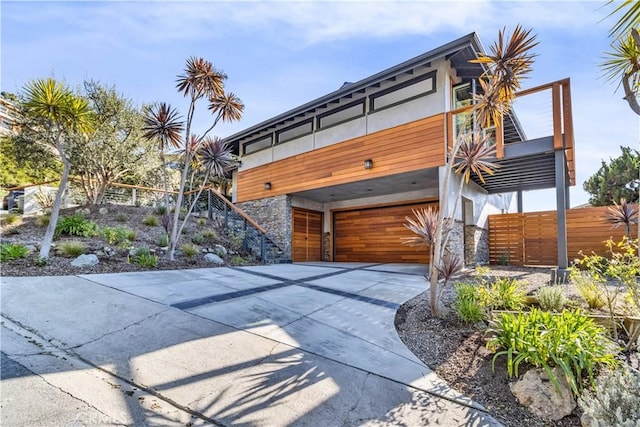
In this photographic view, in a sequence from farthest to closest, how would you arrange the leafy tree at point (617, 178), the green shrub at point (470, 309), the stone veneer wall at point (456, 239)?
the leafy tree at point (617, 178)
the stone veneer wall at point (456, 239)
the green shrub at point (470, 309)

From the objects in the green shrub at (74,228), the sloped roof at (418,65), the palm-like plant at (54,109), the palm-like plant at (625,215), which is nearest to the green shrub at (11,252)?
the palm-like plant at (54,109)

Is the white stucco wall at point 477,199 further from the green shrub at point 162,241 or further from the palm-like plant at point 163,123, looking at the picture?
the green shrub at point 162,241

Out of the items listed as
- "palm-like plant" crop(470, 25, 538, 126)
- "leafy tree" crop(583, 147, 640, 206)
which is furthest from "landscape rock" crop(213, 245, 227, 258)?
"leafy tree" crop(583, 147, 640, 206)

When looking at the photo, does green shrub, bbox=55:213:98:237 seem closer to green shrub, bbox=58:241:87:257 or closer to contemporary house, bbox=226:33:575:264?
green shrub, bbox=58:241:87:257

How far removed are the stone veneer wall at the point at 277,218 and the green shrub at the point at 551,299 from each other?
8650 millimetres

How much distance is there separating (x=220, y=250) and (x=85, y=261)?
A: 153 inches

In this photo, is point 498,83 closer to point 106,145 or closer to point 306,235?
point 306,235

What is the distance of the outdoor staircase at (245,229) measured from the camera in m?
10.5

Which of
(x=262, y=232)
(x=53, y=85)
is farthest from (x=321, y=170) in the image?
(x=53, y=85)

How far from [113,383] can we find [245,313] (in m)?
1.71

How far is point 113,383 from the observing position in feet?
7.72

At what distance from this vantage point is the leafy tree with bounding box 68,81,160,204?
1070 centimetres

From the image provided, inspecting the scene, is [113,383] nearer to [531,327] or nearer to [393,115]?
[531,327]

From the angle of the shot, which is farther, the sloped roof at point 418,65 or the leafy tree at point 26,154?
the leafy tree at point 26,154
